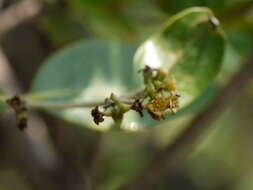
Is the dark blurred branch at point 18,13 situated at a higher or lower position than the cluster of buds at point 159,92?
higher

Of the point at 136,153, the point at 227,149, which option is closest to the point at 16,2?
the point at 136,153

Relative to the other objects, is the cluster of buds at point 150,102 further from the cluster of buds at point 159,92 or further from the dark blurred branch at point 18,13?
the dark blurred branch at point 18,13

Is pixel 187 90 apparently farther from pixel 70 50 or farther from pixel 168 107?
pixel 70 50

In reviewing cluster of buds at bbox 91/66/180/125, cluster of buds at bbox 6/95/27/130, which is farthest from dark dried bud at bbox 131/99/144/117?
cluster of buds at bbox 6/95/27/130

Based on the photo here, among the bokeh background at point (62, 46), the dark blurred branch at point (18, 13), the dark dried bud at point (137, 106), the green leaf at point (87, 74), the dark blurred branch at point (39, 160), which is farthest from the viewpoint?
the dark blurred branch at point (39, 160)

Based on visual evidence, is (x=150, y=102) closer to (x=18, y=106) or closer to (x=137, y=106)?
(x=137, y=106)

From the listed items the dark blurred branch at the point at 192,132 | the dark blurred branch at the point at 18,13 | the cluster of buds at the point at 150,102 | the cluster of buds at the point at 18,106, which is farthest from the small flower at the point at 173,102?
the dark blurred branch at the point at 18,13

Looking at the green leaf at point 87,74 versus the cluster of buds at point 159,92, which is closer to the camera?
the cluster of buds at point 159,92
